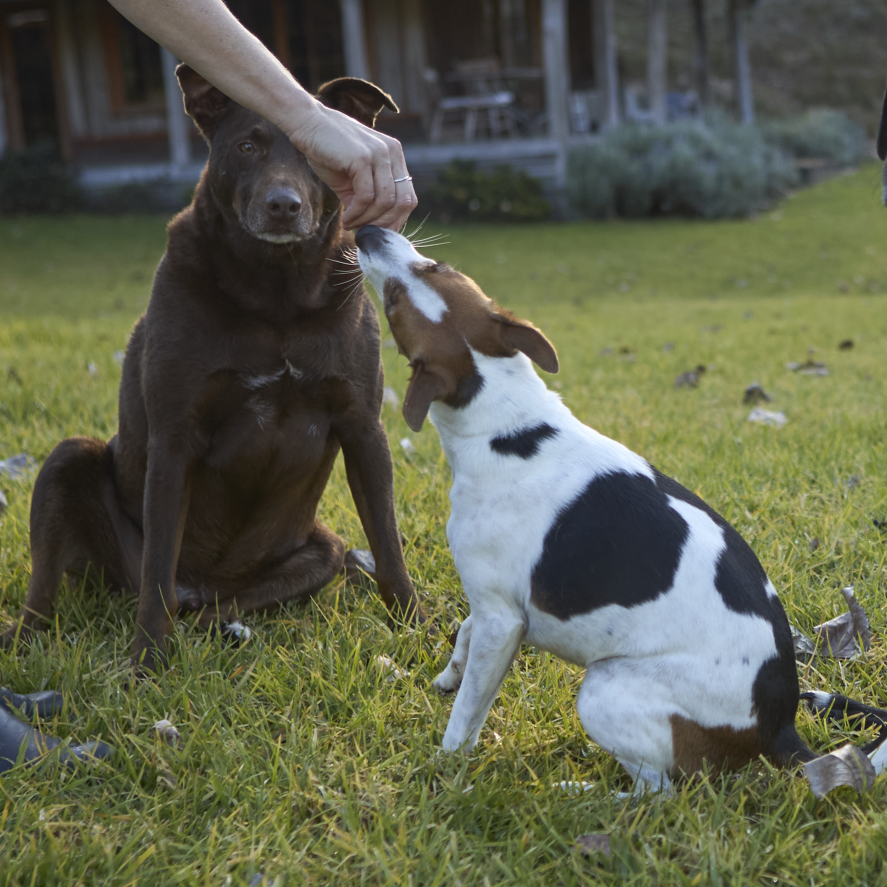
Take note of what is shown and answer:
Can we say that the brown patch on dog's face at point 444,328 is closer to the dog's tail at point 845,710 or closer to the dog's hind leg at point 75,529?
the dog's tail at point 845,710

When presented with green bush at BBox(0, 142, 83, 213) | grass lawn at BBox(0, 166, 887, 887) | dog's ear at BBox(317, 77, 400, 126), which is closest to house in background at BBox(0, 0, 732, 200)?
green bush at BBox(0, 142, 83, 213)

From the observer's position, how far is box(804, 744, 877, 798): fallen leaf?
1927mm

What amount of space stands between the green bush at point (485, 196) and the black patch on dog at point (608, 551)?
14826 millimetres

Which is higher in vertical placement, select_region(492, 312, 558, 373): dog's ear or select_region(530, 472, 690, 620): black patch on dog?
select_region(492, 312, 558, 373): dog's ear

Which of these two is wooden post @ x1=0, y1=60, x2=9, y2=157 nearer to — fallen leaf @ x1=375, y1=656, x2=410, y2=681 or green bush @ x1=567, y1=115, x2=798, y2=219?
green bush @ x1=567, y1=115, x2=798, y2=219

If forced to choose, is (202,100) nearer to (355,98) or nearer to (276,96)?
(355,98)

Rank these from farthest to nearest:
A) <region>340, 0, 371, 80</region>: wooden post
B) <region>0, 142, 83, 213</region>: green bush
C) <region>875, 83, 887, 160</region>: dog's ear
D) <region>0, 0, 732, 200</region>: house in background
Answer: <region>0, 0, 732, 200</region>: house in background → <region>0, 142, 83, 213</region>: green bush → <region>340, 0, 371, 80</region>: wooden post → <region>875, 83, 887, 160</region>: dog's ear

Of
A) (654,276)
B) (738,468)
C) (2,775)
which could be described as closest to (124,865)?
(2,775)

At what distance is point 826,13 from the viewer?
55.1 meters

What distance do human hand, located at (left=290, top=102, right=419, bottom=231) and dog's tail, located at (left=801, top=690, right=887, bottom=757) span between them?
66.8 inches

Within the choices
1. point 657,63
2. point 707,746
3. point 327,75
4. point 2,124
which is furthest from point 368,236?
point 2,124

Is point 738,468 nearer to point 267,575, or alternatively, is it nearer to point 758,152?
point 267,575

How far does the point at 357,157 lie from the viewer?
2416 millimetres

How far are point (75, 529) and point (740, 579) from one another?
6.99 ft
